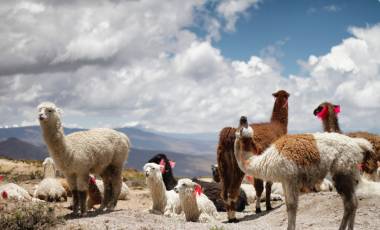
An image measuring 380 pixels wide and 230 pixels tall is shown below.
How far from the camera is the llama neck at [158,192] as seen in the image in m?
11.3

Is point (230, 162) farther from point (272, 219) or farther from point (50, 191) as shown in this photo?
point (50, 191)

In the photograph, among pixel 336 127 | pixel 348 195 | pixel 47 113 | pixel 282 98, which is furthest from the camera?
pixel 282 98

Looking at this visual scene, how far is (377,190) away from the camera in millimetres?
10180

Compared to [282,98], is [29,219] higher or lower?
lower

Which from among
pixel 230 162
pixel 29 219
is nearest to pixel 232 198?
pixel 230 162

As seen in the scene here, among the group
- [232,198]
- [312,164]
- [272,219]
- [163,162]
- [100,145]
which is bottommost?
[272,219]

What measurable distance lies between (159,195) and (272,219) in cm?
270

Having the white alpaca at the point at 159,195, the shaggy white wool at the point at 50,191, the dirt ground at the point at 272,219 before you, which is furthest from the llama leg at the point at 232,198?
the shaggy white wool at the point at 50,191

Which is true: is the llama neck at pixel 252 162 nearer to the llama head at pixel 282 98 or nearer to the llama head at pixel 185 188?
the llama head at pixel 185 188

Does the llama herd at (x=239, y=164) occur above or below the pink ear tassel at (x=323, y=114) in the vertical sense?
below

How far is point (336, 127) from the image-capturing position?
38.4 feet

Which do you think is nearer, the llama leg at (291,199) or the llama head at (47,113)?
the llama leg at (291,199)

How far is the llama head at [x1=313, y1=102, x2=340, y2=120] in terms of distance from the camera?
1181cm

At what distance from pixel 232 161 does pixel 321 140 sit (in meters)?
3.12
